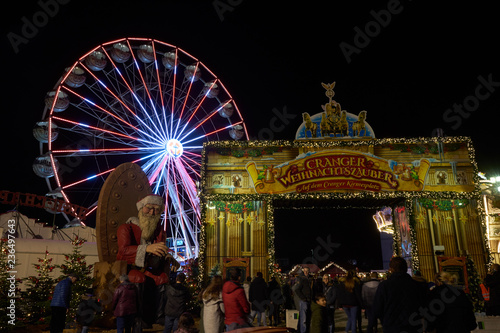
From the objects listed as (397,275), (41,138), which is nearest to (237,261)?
(397,275)

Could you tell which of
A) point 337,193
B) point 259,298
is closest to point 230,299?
point 259,298

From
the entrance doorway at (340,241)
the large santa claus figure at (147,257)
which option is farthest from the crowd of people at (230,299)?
the entrance doorway at (340,241)

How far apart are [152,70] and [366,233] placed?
99.4 ft

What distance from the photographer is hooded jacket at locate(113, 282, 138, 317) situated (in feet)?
19.7

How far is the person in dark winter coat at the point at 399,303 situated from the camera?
410cm

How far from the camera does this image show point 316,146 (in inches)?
567

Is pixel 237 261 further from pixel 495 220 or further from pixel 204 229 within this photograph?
pixel 495 220

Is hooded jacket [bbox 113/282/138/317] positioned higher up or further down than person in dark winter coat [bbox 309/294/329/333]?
higher up

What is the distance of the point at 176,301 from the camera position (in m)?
6.44

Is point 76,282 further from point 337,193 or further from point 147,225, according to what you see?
point 337,193

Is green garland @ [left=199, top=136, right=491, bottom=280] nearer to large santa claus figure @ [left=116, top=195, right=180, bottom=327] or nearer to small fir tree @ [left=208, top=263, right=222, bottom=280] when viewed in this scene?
small fir tree @ [left=208, top=263, right=222, bottom=280]

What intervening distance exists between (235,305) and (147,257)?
173 centimetres

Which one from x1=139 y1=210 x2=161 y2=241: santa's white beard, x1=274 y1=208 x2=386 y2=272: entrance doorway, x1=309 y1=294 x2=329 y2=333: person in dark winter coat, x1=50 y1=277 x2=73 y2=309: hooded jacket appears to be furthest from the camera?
x1=274 y1=208 x2=386 y2=272: entrance doorway

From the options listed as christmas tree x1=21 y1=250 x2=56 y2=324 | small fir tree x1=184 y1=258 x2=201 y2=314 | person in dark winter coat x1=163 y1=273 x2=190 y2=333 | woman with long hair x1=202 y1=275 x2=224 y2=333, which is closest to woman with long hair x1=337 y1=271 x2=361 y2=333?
person in dark winter coat x1=163 y1=273 x2=190 y2=333
